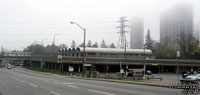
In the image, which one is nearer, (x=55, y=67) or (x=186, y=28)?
(x=55, y=67)

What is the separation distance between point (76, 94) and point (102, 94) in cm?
171

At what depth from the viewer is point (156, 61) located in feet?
253

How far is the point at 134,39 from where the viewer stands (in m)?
113

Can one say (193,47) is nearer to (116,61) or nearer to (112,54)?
(112,54)

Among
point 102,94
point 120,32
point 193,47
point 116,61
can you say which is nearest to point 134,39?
point 193,47

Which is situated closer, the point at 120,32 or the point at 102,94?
the point at 102,94

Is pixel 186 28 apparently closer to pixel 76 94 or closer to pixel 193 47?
pixel 193 47

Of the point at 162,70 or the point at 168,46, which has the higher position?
the point at 168,46

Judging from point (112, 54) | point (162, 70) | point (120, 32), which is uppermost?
point (120, 32)

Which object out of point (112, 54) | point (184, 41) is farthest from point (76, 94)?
point (184, 41)

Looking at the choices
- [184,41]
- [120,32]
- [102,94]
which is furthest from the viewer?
[184,41]

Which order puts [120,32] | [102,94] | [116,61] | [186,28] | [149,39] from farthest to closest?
[149,39] < [186,28] < [120,32] < [116,61] < [102,94]

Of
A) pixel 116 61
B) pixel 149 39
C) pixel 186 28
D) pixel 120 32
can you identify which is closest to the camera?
pixel 116 61

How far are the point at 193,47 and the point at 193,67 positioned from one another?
30.4 meters
